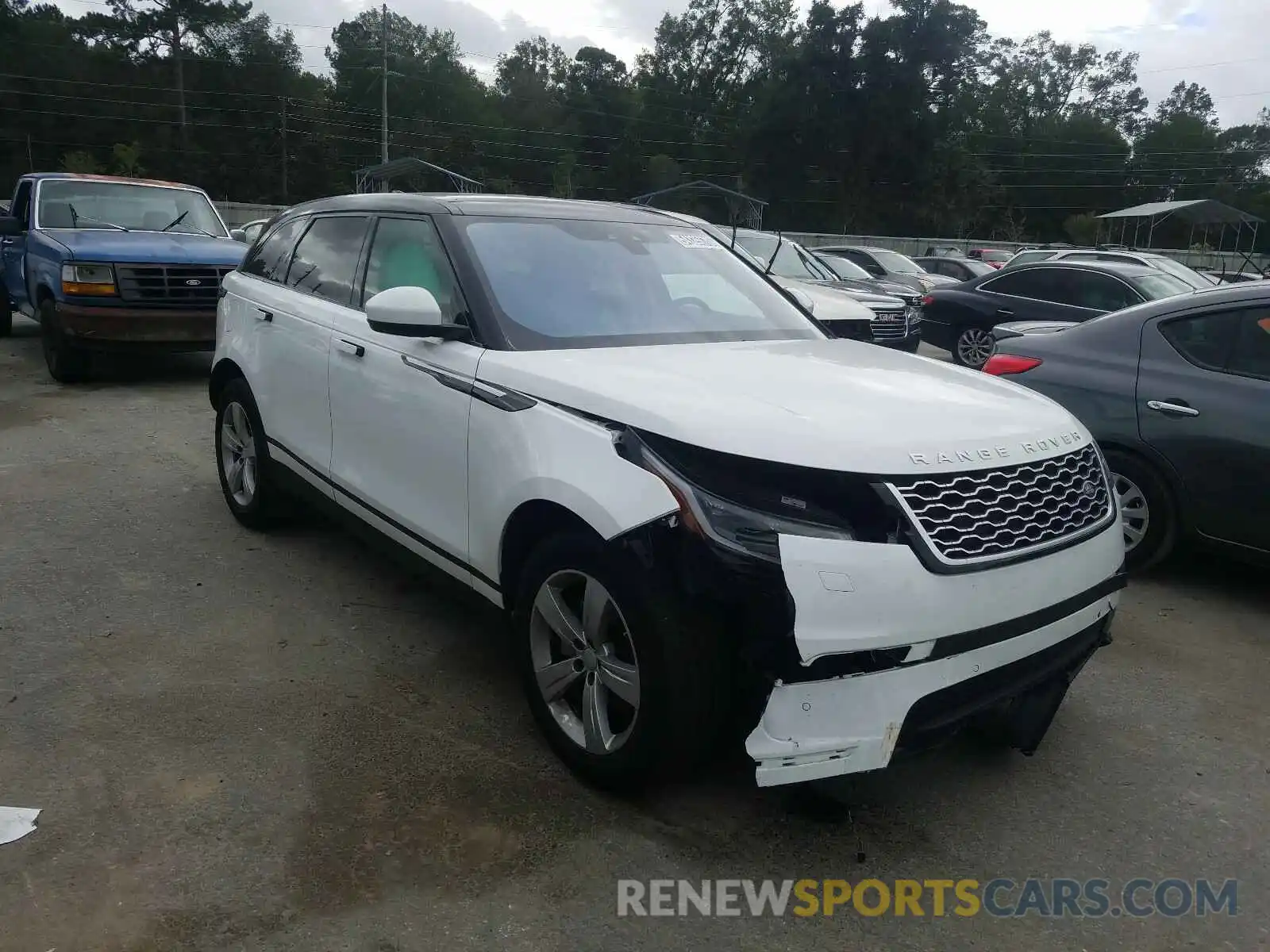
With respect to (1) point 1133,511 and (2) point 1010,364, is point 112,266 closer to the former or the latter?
(2) point 1010,364

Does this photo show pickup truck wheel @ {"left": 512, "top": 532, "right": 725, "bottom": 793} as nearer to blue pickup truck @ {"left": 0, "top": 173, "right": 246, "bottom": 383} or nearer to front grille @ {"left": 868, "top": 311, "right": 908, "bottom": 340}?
blue pickup truck @ {"left": 0, "top": 173, "right": 246, "bottom": 383}

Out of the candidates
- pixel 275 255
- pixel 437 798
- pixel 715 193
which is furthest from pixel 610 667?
pixel 715 193

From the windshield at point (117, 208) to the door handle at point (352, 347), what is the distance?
723cm

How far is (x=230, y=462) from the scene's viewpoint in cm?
544

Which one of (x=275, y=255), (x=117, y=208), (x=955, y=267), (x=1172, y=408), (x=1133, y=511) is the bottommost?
(x=1133, y=511)

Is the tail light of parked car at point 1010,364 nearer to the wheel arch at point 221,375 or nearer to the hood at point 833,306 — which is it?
the hood at point 833,306

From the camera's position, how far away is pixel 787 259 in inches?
507

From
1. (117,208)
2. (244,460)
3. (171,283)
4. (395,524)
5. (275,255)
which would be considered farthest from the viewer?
(117,208)

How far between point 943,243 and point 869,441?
42.6m

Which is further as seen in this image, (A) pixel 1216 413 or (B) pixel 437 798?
(A) pixel 1216 413

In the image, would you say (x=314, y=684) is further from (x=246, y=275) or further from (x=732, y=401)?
(x=246, y=275)

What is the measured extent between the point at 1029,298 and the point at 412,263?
33.1 feet

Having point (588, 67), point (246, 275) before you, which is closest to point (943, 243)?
point (246, 275)

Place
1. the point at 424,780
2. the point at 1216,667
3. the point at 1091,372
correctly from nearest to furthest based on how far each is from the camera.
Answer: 1. the point at 424,780
2. the point at 1216,667
3. the point at 1091,372
